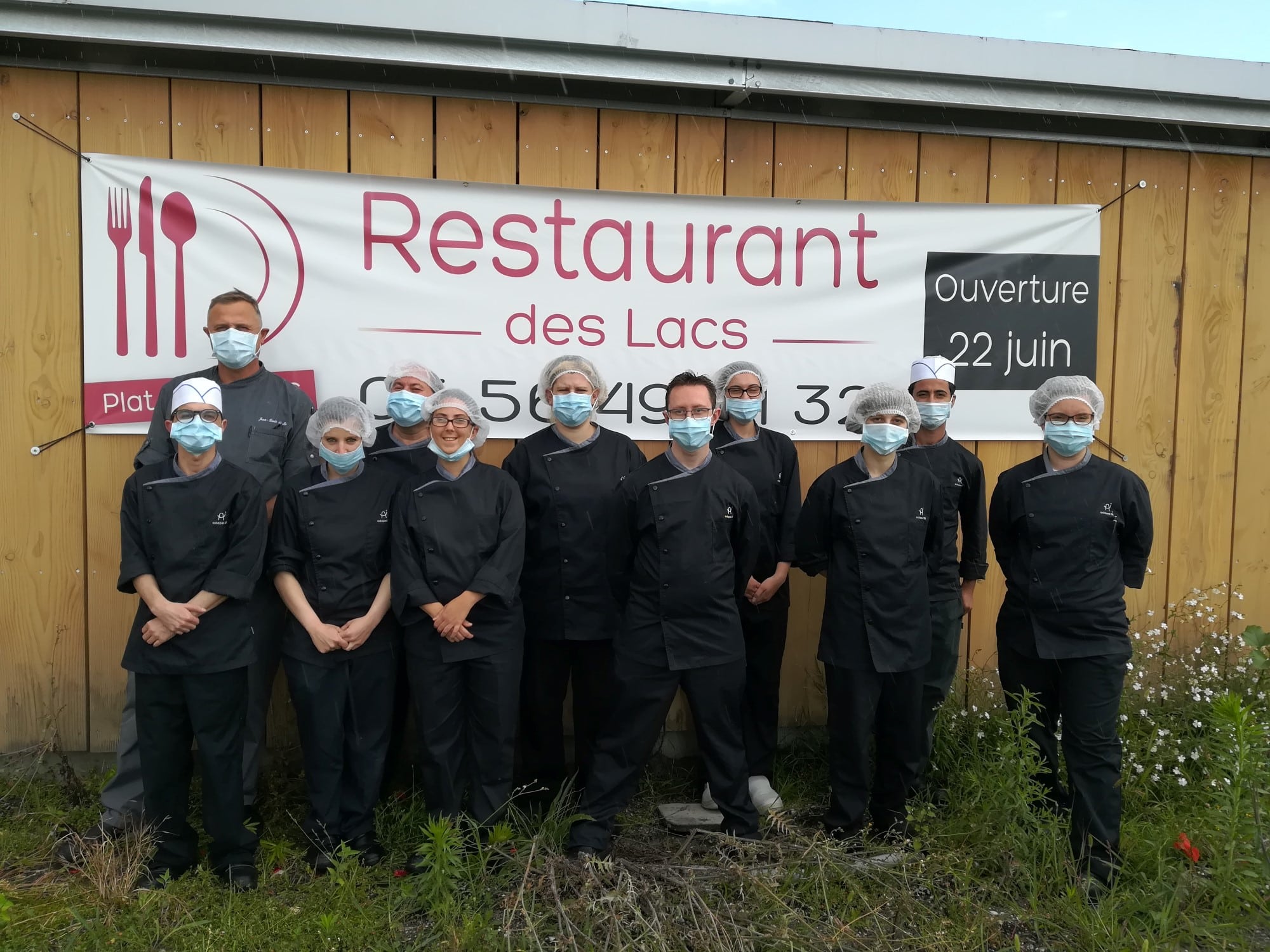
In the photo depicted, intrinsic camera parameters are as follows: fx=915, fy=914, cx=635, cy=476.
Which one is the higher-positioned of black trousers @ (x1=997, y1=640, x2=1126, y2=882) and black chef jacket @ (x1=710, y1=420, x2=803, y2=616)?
black chef jacket @ (x1=710, y1=420, x2=803, y2=616)

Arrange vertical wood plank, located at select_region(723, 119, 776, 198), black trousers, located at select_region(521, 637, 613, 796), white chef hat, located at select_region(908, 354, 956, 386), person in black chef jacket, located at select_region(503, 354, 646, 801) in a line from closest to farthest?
person in black chef jacket, located at select_region(503, 354, 646, 801)
black trousers, located at select_region(521, 637, 613, 796)
white chef hat, located at select_region(908, 354, 956, 386)
vertical wood plank, located at select_region(723, 119, 776, 198)

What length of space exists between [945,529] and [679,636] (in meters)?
1.44

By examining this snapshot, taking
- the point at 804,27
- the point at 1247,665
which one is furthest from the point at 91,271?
the point at 1247,665

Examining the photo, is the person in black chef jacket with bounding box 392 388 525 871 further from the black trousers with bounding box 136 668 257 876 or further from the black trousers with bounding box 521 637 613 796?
the black trousers with bounding box 136 668 257 876

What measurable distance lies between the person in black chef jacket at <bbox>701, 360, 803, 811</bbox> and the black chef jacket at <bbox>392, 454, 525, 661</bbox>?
44.8 inches

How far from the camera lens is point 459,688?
3.76 m

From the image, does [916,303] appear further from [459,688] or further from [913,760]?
[459,688]

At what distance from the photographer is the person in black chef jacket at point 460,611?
3.69m

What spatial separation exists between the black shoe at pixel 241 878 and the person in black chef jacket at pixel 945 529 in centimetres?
287

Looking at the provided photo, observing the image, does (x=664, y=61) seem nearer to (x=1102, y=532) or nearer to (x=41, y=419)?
(x=1102, y=532)

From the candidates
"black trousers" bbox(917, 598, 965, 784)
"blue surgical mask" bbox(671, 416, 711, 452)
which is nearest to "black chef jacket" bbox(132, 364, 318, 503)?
"blue surgical mask" bbox(671, 416, 711, 452)

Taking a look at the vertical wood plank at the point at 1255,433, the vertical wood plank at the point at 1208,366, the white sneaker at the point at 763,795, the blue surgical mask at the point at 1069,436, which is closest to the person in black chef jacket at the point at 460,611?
the white sneaker at the point at 763,795

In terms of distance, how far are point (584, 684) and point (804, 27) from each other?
11.0 feet

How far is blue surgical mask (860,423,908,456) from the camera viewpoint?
395 centimetres
